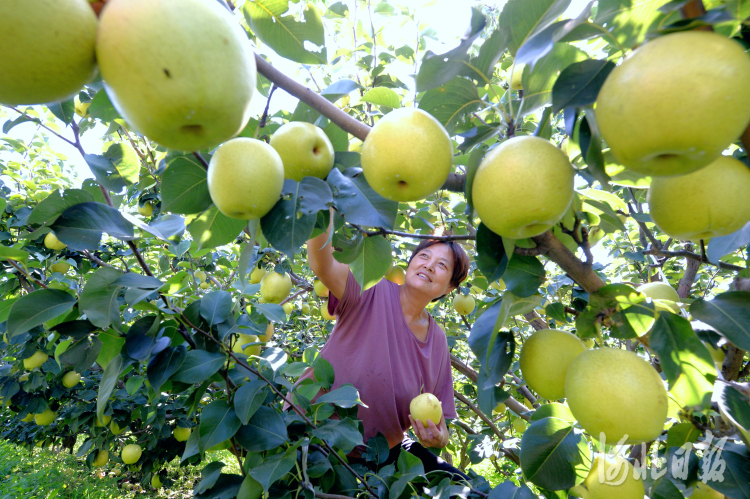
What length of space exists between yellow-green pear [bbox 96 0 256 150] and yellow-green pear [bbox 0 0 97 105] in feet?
0.09

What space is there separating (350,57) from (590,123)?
2.85 meters

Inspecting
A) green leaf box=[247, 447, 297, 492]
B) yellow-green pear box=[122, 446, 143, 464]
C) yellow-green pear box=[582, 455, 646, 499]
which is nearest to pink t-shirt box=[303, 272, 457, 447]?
green leaf box=[247, 447, 297, 492]

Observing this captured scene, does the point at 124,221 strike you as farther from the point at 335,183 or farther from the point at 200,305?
the point at 335,183

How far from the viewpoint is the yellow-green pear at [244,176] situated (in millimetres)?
906

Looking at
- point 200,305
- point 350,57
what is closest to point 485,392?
point 200,305

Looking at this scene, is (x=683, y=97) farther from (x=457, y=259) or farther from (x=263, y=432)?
(x=457, y=259)

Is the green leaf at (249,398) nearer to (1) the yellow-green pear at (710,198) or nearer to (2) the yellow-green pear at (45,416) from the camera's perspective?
(1) the yellow-green pear at (710,198)

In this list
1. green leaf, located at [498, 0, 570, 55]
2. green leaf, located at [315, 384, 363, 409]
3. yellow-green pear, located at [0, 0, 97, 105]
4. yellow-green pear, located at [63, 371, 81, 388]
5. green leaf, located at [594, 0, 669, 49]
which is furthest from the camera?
yellow-green pear, located at [63, 371, 81, 388]

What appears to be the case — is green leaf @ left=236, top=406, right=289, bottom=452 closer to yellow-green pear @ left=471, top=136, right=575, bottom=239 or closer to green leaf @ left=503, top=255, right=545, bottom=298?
green leaf @ left=503, top=255, right=545, bottom=298

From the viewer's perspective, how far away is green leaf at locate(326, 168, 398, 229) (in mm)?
1003

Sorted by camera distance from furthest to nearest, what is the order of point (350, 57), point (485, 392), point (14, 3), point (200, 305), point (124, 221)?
point (350, 57) → point (200, 305) → point (124, 221) → point (485, 392) → point (14, 3)

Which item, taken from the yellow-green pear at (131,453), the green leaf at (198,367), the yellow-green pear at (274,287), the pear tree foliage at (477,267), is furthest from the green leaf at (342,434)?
the yellow-green pear at (131,453)

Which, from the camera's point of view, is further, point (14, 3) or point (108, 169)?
point (108, 169)

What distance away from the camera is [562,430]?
1128mm
